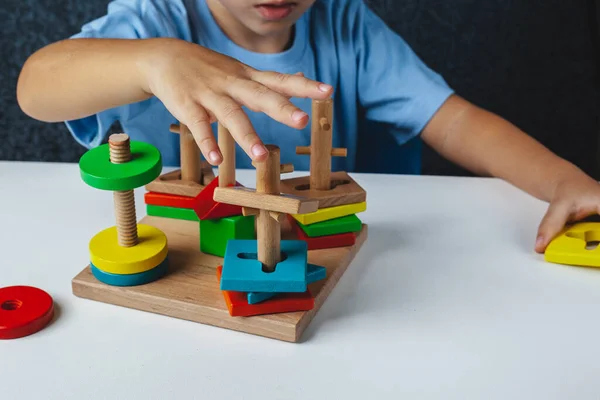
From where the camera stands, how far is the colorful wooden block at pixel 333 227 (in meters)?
0.63

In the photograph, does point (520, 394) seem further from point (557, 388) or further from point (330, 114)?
point (330, 114)

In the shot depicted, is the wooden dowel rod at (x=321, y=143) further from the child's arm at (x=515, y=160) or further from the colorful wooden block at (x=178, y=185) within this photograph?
the child's arm at (x=515, y=160)

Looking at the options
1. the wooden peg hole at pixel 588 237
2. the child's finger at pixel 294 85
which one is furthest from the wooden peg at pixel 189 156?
the wooden peg hole at pixel 588 237

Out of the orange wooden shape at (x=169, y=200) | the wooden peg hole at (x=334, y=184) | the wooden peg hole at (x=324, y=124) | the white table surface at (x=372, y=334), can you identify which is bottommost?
→ the white table surface at (x=372, y=334)

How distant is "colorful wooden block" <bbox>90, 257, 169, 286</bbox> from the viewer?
22.3 inches

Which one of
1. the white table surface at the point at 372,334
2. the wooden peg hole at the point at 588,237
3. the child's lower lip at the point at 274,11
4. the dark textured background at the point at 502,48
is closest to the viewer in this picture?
the white table surface at the point at 372,334

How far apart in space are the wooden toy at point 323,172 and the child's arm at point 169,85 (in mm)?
68

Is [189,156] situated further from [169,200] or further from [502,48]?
[502,48]

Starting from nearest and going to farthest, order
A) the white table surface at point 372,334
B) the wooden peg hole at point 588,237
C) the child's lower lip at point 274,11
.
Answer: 1. the white table surface at point 372,334
2. the wooden peg hole at point 588,237
3. the child's lower lip at point 274,11

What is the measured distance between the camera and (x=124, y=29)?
0.92 m

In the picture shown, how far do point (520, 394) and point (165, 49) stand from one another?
43 cm

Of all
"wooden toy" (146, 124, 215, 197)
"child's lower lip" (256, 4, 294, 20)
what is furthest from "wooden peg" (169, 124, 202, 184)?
"child's lower lip" (256, 4, 294, 20)

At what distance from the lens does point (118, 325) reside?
54 centimetres

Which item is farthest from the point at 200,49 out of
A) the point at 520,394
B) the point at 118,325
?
the point at 520,394
